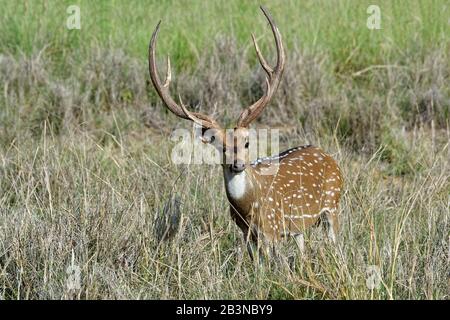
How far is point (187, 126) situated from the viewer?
7727 millimetres

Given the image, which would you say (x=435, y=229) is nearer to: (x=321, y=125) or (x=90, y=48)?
(x=321, y=125)

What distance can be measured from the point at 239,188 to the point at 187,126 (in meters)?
2.43

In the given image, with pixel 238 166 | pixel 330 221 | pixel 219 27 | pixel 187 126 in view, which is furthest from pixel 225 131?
pixel 219 27

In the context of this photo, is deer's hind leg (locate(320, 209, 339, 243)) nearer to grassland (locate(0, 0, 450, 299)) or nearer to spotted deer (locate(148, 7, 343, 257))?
spotted deer (locate(148, 7, 343, 257))

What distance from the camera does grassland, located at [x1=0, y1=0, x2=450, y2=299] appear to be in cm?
496

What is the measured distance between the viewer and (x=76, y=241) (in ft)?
17.0

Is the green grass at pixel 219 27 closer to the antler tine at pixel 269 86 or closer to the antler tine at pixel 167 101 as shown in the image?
the antler tine at pixel 269 86

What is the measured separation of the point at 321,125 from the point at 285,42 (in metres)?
1.29

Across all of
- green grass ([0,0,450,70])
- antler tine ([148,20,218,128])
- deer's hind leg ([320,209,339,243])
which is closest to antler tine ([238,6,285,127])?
antler tine ([148,20,218,128])

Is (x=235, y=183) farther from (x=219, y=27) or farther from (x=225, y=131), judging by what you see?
(x=219, y=27)

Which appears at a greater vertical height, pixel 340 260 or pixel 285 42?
pixel 285 42

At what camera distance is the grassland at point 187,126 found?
4965 mm

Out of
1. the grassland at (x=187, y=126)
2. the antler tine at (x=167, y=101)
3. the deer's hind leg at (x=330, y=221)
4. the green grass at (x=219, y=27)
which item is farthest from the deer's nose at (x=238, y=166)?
the green grass at (x=219, y=27)
